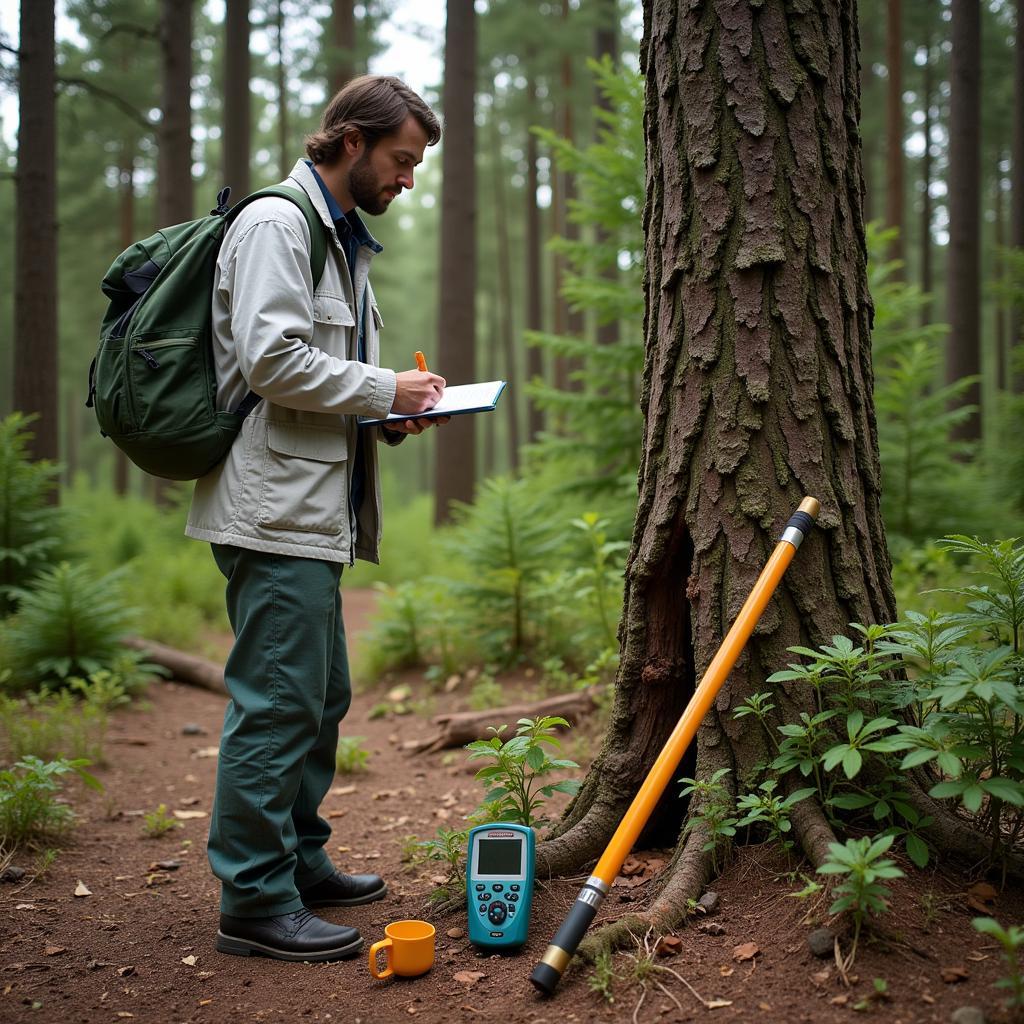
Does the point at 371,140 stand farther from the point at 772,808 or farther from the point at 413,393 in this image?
the point at 772,808

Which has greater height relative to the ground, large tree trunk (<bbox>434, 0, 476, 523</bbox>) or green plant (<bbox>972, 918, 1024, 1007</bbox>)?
large tree trunk (<bbox>434, 0, 476, 523</bbox>)

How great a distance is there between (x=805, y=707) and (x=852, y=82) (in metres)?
2.03

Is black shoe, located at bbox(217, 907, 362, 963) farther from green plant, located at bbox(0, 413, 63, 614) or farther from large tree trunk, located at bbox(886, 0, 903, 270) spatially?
large tree trunk, located at bbox(886, 0, 903, 270)

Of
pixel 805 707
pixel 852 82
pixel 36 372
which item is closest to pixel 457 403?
pixel 805 707

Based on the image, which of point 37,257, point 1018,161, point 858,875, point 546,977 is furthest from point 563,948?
point 1018,161

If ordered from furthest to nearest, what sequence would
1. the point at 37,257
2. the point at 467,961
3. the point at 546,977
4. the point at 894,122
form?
1. the point at 894,122
2. the point at 37,257
3. the point at 467,961
4. the point at 546,977

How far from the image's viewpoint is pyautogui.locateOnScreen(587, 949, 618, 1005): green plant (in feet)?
6.97

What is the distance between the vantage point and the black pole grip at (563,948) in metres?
2.11

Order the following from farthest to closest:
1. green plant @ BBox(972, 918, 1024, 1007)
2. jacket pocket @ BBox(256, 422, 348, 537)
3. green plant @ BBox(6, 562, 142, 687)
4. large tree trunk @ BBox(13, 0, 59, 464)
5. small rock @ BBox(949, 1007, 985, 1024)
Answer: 1. large tree trunk @ BBox(13, 0, 59, 464)
2. green plant @ BBox(6, 562, 142, 687)
3. jacket pocket @ BBox(256, 422, 348, 537)
4. small rock @ BBox(949, 1007, 985, 1024)
5. green plant @ BBox(972, 918, 1024, 1007)

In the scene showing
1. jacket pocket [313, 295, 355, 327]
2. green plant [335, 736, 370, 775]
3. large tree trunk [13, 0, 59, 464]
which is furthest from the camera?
large tree trunk [13, 0, 59, 464]

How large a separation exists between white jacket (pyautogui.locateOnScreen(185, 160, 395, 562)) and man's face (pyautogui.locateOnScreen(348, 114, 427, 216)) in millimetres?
145

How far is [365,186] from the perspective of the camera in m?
2.82

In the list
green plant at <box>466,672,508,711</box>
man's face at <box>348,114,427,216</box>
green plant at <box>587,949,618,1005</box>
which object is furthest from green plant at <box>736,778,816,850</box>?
green plant at <box>466,672,508,711</box>

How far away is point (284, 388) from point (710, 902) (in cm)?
195
